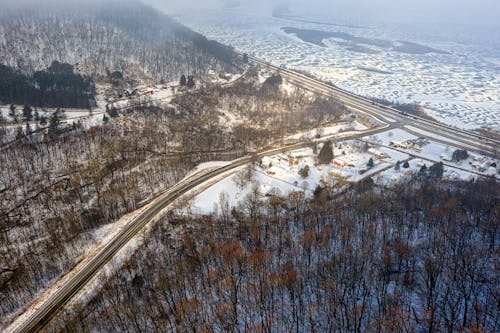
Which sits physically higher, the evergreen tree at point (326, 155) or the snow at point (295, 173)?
the evergreen tree at point (326, 155)

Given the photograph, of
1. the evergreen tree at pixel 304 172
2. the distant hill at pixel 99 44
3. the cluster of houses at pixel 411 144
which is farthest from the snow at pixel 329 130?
the distant hill at pixel 99 44

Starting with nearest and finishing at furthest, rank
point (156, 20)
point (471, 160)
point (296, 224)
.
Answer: point (296, 224)
point (471, 160)
point (156, 20)

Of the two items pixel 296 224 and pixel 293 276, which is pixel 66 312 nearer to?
pixel 293 276

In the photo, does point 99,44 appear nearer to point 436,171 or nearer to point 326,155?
point 326,155

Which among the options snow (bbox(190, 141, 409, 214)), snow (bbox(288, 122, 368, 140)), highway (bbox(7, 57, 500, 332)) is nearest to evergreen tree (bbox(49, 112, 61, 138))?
highway (bbox(7, 57, 500, 332))

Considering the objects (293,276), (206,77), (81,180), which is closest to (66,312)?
(293,276)

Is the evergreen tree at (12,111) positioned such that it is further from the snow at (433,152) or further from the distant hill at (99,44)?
the snow at (433,152)
